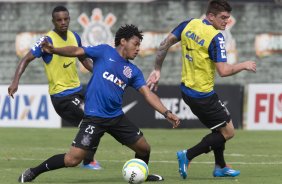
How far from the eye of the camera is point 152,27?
29.4m

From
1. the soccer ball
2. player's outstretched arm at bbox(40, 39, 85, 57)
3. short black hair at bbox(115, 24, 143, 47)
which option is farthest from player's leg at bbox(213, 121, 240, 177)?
player's outstretched arm at bbox(40, 39, 85, 57)

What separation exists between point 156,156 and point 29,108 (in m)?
8.82

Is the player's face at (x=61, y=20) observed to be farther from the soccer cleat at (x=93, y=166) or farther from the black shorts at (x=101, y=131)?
Answer: the black shorts at (x=101, y=131)

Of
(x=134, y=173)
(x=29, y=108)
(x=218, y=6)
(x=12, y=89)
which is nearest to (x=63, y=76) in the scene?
(x=12, y=89)

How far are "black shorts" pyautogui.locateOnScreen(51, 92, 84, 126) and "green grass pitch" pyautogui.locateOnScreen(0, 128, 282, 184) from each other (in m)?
0.78

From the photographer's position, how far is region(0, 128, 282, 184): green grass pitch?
1244 centimetres

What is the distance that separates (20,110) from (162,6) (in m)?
7.02

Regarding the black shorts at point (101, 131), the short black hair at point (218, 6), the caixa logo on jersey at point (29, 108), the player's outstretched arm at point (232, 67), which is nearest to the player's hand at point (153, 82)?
the black shorts at point (101, 131)

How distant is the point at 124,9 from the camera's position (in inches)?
1165

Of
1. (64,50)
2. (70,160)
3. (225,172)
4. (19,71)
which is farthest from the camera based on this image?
(19,71)

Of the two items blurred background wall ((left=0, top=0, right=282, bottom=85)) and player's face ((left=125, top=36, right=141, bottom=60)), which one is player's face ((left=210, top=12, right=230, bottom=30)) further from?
blurred background wall ((left=0, top=0, right=282, bottom=85))

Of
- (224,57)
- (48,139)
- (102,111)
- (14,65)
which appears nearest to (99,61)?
(102,111)

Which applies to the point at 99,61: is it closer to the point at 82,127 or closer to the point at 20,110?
the point at 82,127

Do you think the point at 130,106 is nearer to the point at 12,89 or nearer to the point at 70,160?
the point at 12,89
